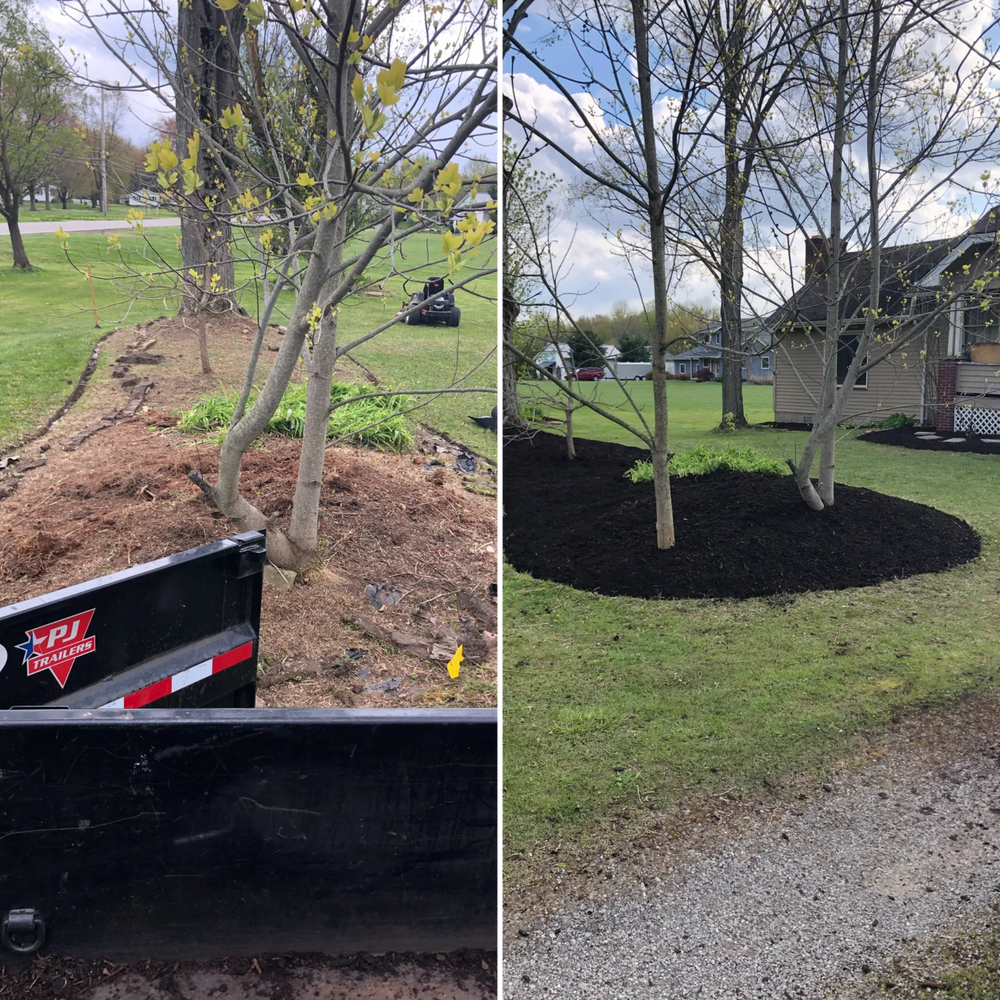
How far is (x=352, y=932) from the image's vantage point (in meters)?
2.46

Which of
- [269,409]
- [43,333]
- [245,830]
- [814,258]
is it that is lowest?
[245,830]

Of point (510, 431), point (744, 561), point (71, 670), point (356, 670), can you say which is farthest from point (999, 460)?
point (71, 670)

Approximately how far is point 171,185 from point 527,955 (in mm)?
3906

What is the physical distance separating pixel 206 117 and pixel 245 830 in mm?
6993

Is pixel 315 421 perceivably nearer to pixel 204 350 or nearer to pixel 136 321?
A: pixel 204 350

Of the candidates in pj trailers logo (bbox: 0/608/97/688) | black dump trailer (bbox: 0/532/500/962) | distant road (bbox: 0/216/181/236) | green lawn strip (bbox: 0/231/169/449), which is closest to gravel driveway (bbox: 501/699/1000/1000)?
black dump trailer (bbox: 0/532/500/962)

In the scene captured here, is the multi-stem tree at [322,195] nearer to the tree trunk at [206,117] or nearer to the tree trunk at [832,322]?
the tree trunk at [206,117]

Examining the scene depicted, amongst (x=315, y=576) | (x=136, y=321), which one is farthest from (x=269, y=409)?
(x=136, y=321)

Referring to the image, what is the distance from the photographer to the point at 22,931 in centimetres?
231

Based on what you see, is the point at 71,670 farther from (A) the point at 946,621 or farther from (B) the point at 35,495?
(A) the point at 946,621

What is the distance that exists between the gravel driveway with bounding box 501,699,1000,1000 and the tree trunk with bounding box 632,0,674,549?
11.7 feet

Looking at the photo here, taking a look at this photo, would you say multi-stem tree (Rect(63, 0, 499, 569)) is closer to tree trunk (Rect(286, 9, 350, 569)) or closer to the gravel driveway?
tree trunk (Rect(286, 9, 350, 569))

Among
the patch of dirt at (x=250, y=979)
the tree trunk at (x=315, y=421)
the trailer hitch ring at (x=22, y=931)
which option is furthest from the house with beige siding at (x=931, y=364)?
the trailer hitch ring at (x=22, y=931)

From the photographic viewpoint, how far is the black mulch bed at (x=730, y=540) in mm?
6727
